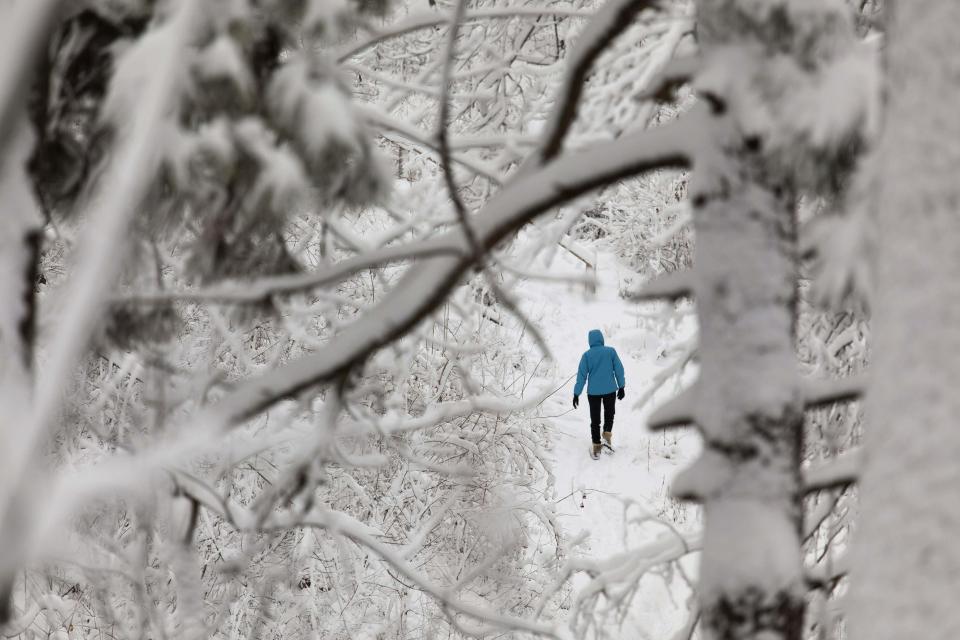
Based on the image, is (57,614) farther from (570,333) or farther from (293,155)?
(570,333)

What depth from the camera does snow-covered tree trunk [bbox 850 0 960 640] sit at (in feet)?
5.70

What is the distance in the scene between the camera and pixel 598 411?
1088 centimetres

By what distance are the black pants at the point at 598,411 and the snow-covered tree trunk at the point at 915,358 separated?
8815 mm

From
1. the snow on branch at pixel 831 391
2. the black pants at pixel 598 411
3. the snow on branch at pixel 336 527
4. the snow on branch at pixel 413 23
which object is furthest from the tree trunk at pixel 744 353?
the black pants at pixel 598 411

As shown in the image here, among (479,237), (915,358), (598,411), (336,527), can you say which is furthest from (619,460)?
(915,358)

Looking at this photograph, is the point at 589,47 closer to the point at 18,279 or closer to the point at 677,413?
the point at 677,413

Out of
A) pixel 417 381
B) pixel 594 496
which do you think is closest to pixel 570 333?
pixel 594 496

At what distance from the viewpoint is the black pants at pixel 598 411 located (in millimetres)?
10703

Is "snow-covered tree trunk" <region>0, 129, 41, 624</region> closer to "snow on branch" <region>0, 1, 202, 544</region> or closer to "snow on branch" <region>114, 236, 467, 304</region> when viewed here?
"snow on branch" <region>114, 236, 467, 304</region>

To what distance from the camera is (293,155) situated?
2.22 m

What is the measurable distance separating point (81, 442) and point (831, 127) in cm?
525

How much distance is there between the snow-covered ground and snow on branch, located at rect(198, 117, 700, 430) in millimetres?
4156

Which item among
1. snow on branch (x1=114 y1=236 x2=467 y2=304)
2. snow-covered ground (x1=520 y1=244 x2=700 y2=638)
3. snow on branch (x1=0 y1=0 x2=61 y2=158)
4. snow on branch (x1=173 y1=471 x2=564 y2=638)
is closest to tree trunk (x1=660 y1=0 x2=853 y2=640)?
snow on branch (x1=114 y1=236 x2=467 y2=304)

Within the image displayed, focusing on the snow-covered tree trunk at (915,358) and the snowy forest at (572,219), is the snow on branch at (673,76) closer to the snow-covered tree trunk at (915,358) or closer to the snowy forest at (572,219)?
the snowy forest at (572,219)
